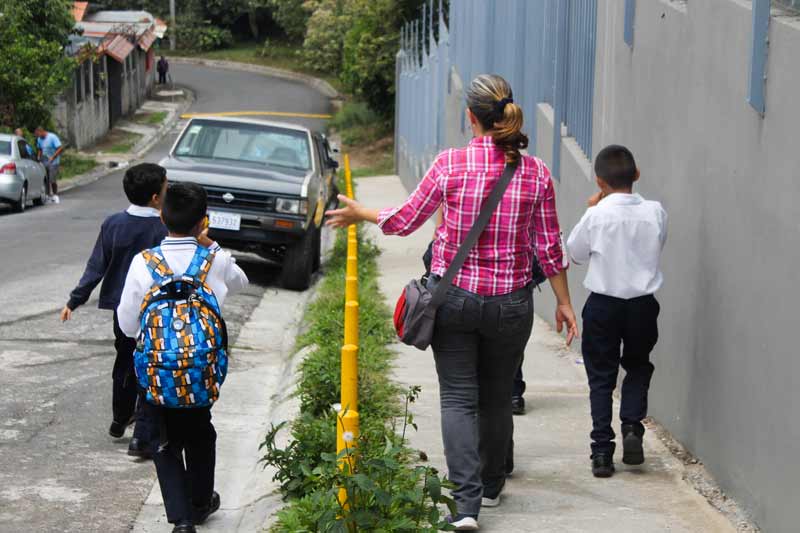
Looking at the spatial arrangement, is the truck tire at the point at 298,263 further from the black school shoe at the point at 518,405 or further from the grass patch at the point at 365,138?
Result: the grass patch at the point at 365,138

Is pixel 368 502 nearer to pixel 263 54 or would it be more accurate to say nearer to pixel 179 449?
pixel 179 449

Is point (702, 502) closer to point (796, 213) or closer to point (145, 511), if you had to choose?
point (796, 213)

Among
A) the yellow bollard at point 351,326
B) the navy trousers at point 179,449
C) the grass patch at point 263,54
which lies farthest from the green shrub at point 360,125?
the navy trousers at point 179,449

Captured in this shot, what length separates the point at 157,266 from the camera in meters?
5.14

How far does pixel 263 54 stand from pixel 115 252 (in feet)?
221

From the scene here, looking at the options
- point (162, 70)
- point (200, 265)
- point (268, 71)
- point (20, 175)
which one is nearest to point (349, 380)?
point (200, 265)

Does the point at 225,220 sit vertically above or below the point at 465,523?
below

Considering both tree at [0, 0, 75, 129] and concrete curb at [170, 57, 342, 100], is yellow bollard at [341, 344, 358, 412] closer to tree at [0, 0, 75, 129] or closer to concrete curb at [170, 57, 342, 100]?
tree at [0, 0, 75, 129]

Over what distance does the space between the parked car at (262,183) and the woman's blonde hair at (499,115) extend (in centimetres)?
886

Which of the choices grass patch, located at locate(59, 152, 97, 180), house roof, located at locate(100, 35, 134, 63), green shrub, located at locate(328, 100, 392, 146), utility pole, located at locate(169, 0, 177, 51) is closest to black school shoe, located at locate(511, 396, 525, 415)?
grass patch, located at locate(59, 152, 97, 180)

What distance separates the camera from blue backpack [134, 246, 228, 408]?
5.02 meters

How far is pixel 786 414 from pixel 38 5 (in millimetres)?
33822

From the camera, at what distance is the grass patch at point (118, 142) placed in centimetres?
4290

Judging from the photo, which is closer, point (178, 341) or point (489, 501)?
point (178, 341)
